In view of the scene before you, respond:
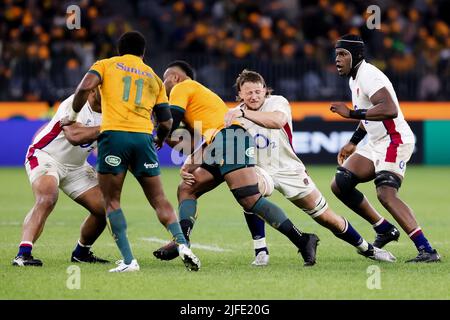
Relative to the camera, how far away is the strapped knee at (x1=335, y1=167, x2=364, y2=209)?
10.1 m

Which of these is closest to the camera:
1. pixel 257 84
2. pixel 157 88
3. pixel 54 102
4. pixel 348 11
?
pixel 157 88

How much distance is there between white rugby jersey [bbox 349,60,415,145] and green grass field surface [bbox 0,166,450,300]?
120 centimetres

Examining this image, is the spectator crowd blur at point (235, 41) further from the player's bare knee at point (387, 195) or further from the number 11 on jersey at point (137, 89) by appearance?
the number 11 on jersey at point (137, 89)

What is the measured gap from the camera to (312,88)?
2364cm

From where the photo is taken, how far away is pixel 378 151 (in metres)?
10.1

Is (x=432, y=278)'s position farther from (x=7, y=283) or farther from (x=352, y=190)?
(x=7, y=283)

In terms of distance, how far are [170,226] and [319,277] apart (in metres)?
1.36

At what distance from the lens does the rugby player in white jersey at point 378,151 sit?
9664 millimetres

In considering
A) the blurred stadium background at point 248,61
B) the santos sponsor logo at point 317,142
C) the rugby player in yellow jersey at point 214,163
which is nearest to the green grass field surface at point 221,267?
the blurred stadium background at point 248,61

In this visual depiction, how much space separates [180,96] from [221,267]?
63.1 inches

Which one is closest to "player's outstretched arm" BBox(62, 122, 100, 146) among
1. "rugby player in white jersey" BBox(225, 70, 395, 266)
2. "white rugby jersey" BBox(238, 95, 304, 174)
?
"rugby player in white jersey" BBox(225, 70, 395, 266)

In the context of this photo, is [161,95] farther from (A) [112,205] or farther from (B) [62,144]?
(B) [62,144]

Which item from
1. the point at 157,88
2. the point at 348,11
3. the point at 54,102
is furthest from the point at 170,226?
the point at 348,11

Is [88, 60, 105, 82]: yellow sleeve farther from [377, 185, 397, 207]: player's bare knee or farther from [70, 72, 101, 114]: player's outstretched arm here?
[377, 185, 397, 207]: player's bare knee
